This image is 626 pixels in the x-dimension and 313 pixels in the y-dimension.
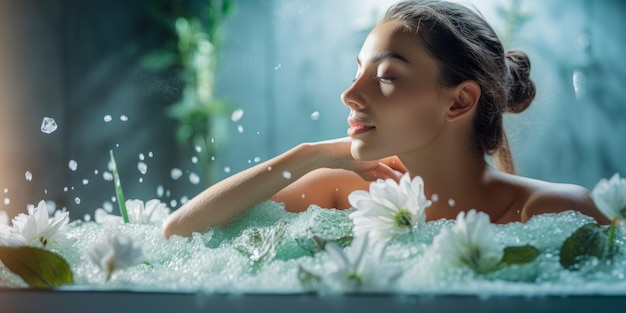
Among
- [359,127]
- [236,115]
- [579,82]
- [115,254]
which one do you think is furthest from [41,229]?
[579,82]

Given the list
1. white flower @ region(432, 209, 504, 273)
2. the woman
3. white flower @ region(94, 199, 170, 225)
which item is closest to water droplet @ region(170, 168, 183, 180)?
white flower @ region(94, 199, 170, 225)

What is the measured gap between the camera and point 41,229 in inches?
33.2

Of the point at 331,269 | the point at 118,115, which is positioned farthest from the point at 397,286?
the point at 118,115

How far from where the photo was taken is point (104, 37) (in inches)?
58.0

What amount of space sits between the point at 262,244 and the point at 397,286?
0.98 ft

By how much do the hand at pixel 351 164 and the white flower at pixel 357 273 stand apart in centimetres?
47

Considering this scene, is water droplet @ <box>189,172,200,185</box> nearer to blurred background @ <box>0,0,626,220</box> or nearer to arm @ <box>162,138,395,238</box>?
blurred background @ <box>0,0,626,220</box>

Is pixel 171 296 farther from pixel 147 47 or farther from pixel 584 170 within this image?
pixel 584 170

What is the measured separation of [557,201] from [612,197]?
0.23m

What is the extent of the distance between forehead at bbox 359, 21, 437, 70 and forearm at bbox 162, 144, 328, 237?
7.5 inches

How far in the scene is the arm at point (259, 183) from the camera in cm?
98

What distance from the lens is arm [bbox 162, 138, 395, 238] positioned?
0.98m

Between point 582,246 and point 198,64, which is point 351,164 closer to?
point 582,246

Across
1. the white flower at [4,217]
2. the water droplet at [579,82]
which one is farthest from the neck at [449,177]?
the water droplet at [579,82]
